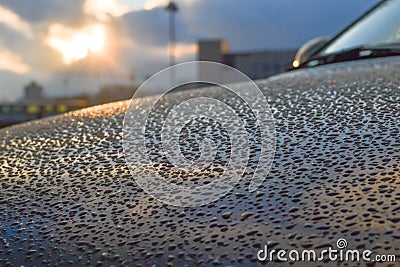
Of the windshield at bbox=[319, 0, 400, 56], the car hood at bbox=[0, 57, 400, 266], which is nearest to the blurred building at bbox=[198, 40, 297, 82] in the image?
the windshield at bbox=[319, 0, 400, 56]

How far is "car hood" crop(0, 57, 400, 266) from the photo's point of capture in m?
→ 0.80

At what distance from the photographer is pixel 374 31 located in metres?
2.39

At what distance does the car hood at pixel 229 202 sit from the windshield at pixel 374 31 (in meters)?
0.98

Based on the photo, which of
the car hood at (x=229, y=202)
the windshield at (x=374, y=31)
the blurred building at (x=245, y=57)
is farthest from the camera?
the blurred building at (x=245, y=57)

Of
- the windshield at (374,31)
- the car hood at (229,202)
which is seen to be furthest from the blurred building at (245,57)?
the car hood at (229,202)

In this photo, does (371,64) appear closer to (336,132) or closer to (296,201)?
(336,132)

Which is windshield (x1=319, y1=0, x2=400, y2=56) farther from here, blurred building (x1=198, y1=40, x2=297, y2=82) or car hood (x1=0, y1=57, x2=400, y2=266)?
blurred building (x1=198, y1=40, x2=297, y2=82)

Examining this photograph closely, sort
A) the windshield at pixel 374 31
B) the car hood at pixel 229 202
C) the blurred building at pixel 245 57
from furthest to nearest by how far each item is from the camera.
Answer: the blurred building at pixel 245 57
the windshield at pixel 374 31
the car hood at pixel 229 202

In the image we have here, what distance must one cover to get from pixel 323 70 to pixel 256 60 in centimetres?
4391

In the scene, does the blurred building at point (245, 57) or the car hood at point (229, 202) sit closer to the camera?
the car hood at point (229, 202)

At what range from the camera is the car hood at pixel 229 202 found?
0.80 metres

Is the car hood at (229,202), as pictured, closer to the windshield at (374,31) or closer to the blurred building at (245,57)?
the windshield at (374,31)

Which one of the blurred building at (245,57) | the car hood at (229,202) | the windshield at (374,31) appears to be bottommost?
the car hood at (229,202)

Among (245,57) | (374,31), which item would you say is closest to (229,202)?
(374,31)
